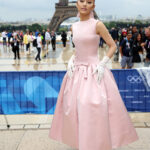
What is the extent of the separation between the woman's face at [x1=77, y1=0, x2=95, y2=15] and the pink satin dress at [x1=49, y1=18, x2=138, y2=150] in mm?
119

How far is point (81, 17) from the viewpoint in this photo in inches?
148

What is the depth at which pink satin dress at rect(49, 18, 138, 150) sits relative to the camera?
11.3 feet

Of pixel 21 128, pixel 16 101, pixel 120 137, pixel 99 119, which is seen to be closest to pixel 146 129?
pixel 120 137

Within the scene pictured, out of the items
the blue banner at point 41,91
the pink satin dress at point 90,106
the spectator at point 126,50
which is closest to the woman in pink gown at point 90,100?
the pink satin dress at point 90,106

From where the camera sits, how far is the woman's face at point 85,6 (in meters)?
3.63

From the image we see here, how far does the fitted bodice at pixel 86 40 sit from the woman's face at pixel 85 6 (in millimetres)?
119

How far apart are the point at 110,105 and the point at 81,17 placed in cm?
120

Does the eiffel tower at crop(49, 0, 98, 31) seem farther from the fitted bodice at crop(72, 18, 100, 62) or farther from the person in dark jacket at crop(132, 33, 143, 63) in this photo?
the fitted bodice at crop(72, 18, 100, 62)

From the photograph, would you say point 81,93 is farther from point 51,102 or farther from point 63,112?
point 51,102

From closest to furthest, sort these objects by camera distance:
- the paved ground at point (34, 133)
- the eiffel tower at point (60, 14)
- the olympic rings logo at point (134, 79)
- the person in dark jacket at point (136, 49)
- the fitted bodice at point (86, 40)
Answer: the fitted bodice at point (86, 40)
the paved ground at point (34, 133)
the olympic rings logo at point (134, 79)
the person in dark jacket at point (136, 49)
the eiffel tower at point (60, 14)

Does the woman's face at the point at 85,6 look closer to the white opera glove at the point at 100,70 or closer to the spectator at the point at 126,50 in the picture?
the white opera glove at the point at 100,70

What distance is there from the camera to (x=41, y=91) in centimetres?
619

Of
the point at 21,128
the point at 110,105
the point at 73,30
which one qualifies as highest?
the point at 73,30

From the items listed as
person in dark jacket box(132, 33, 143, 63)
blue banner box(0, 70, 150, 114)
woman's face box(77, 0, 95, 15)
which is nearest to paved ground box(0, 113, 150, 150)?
blue banner box(0, 70, 150, 114)
